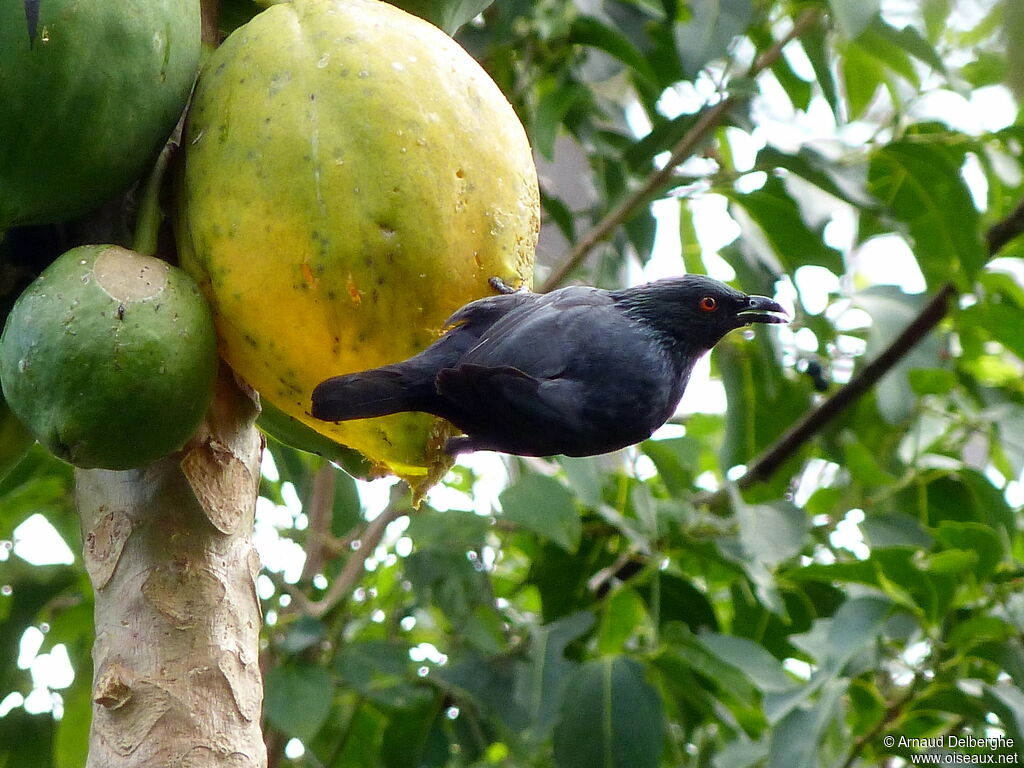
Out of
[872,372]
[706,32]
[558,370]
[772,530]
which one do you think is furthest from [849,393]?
[558,370]

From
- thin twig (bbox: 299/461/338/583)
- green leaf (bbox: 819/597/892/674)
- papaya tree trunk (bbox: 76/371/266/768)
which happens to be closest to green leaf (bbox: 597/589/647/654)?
green leaf (bbox: 819/597/892/674)

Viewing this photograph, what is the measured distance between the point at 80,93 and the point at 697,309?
53 centimetres

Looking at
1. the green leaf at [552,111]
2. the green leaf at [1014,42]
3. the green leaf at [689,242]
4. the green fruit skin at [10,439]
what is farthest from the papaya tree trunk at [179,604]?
the green leaf at [689,242]

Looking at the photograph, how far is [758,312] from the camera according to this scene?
35.1 inches

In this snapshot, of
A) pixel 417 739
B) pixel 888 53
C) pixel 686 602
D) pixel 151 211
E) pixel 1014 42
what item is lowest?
pixel 417 739

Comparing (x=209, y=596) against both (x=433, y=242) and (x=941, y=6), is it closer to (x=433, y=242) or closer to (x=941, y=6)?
(x=433, y=242)

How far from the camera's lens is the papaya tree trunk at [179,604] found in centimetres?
95

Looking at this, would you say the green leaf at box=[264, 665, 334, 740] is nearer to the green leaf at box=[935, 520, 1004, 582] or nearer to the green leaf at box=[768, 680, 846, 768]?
the green leaf at box=[768, 680, 846, 768]

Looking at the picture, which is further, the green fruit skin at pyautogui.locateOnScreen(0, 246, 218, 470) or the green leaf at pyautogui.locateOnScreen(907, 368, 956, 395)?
the green leaf at pyautogui.locateOnScreen(907, 368, 956, 395)

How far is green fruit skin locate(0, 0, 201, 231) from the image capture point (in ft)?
2.95

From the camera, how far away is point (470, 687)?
2.16m

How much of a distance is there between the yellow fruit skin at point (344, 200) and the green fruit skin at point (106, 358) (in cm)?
6

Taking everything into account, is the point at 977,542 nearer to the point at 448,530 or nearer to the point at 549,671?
the point at 549,671

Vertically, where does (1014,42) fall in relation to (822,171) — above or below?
above
